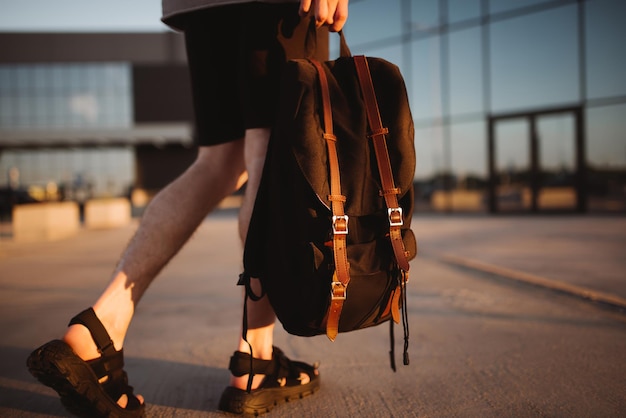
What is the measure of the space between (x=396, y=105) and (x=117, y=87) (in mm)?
39868

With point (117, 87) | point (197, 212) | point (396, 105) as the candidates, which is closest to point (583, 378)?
point (396, 105)

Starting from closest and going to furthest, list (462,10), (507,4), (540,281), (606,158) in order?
(540,281), (606,158), (507,4), (462,10)

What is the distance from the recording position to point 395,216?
1.16m

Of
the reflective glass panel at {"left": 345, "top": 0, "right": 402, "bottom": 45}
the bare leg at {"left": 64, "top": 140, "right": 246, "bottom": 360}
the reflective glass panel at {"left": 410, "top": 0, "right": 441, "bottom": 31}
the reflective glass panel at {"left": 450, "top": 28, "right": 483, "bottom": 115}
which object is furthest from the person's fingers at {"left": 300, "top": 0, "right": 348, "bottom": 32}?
the reflective glass panel at {"left": 345, "top": 0, "right": 402, "bottom": 45}

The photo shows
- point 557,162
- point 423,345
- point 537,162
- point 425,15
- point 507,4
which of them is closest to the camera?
point 423,345

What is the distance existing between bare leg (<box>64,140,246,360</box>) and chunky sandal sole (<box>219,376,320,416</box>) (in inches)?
13.5

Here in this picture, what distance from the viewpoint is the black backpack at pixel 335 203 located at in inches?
44.3

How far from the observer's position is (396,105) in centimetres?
125

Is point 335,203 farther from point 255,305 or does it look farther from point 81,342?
point 81,342

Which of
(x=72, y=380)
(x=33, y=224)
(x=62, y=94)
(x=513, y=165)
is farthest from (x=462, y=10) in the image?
(x=62, y=94)

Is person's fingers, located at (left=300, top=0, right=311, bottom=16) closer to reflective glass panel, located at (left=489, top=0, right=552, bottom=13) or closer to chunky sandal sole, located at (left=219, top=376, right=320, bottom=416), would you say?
chunky sandal sole, located at (left=219, top=376, right=320, bottom=416)

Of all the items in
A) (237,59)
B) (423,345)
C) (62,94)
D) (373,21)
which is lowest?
(423,345)

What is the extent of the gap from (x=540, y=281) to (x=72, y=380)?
2.59 m

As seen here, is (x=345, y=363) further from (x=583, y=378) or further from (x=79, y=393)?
(x=79, y=393)
